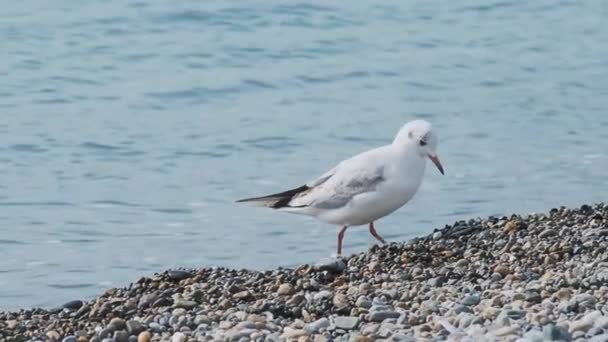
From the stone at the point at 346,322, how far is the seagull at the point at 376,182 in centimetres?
218

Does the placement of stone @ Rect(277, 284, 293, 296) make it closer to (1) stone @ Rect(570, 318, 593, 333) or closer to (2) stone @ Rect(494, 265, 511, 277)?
(2) stone @ Rect(494, 265, 511, 277)

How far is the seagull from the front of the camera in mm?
8859

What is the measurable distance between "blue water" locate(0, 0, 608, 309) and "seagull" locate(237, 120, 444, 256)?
747mm

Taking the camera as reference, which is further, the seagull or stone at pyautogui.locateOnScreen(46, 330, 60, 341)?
the seagull

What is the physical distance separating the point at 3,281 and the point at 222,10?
8.82 m

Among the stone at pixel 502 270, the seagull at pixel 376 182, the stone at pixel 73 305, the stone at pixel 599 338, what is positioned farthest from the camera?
the seagull at pixel 376 182

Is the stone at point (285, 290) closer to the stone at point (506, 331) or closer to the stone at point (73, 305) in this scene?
the stone at point (73, 305)

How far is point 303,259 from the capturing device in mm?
9758

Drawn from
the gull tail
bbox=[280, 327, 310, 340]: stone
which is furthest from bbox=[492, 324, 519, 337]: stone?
the gull tail

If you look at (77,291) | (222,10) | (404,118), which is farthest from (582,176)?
(222,10)

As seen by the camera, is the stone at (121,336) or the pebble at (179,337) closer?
the pebble at (179,337)

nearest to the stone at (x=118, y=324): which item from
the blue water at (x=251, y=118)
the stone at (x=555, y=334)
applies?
the blue water at (x=251, y=118)

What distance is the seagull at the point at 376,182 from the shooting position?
29.1 feet

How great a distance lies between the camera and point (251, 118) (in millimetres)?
13469
